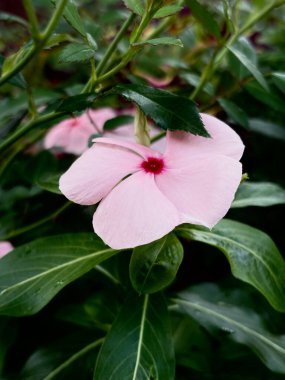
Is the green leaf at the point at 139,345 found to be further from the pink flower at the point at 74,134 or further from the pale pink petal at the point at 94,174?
the pink flower at the point at 74,134

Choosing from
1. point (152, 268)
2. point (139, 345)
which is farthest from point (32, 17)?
point (139, 345)

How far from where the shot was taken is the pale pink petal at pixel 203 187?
51cm

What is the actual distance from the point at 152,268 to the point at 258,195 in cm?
26

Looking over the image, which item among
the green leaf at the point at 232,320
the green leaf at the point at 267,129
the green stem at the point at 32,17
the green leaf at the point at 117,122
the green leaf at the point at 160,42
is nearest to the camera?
the green stem at the point at 32,17

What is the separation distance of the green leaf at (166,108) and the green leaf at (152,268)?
15 centimetres

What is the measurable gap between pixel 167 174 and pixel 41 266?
0.22 m

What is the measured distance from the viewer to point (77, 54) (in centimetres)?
57

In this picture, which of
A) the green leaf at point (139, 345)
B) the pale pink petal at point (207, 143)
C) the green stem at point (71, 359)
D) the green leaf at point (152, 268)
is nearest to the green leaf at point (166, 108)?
the pale pink petal at point (207, 143)

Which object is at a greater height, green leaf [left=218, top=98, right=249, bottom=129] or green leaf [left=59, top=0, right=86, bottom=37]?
green leaf [left=59, top=0, right=86, bottom=37]

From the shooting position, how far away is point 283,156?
105 centimetres

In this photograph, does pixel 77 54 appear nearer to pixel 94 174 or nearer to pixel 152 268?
pixel 94 174

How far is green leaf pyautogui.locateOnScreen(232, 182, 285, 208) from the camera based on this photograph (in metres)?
0.74

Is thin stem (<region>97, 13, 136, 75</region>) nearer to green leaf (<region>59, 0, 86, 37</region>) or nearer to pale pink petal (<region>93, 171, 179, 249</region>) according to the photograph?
green leaf (<region>59, 0, 86, 37</region>)

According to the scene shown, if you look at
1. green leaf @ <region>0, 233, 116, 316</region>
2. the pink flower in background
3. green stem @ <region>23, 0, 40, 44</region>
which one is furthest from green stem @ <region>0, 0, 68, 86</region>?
the pink flower in background
